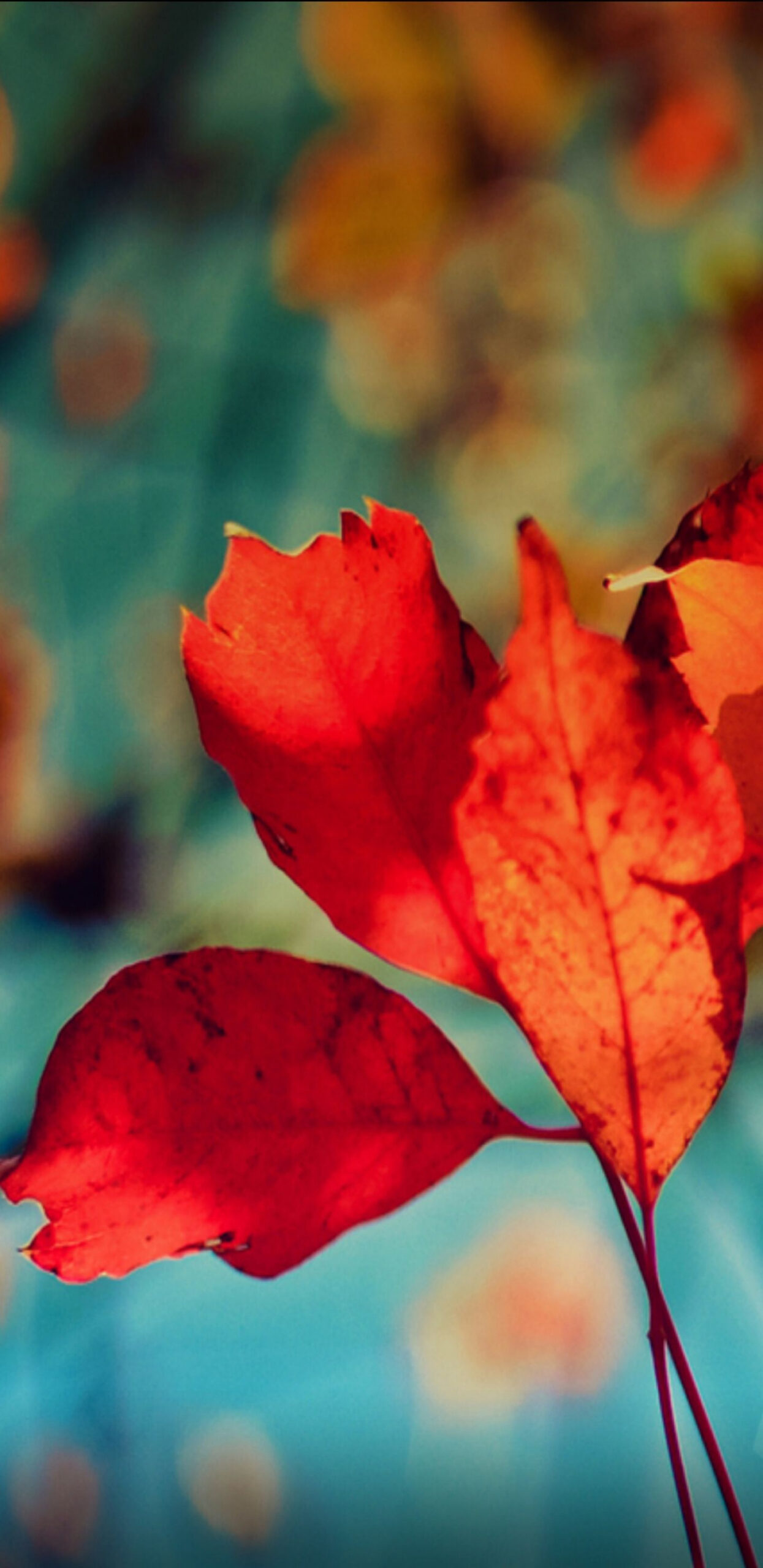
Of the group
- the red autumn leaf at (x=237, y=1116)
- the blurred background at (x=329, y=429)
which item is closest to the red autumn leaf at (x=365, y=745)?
the red autumn leaf at (x=237, y=1116)

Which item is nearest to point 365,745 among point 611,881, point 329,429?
point 611,881

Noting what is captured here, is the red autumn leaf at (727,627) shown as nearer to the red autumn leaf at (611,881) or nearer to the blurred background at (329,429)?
the red autumn leaf at (611,881)

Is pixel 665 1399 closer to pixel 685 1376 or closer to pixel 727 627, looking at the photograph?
pixel 685 1376

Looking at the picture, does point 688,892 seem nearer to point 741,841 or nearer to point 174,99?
point 741,841

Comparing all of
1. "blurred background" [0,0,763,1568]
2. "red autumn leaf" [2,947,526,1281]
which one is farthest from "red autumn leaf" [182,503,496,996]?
"blurred background" [0,0,763,1568]

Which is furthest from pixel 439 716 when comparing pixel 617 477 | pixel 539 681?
pixel 617 477

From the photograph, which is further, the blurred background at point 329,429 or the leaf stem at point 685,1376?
the blurred background at point 329,429
